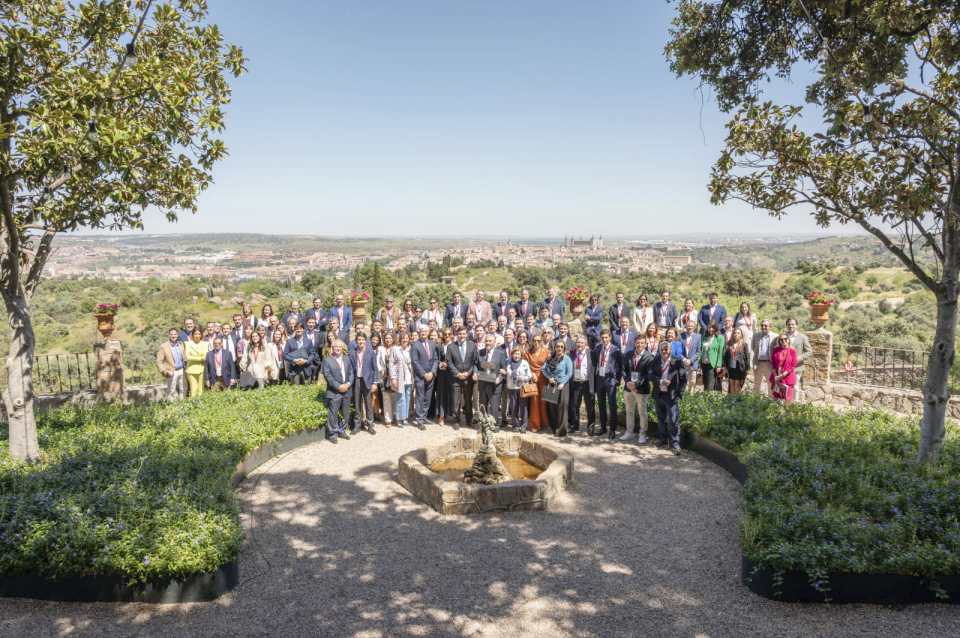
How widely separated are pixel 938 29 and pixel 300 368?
1200cm

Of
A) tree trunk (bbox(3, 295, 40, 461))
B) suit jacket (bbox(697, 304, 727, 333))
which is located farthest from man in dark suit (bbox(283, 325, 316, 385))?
suit jacket (bbox(697, 304, 727, 333))

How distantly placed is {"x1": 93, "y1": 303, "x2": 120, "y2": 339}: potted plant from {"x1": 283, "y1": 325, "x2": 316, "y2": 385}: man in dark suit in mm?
3351

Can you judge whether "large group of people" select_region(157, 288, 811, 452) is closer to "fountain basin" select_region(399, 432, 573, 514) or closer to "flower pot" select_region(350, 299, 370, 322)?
"flower pot" select_region(350, 299, 370, 322)

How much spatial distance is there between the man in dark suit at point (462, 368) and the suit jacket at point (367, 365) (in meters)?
1.46

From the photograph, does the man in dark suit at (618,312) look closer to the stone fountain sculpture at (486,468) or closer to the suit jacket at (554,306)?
the suit jacket at (554,306)

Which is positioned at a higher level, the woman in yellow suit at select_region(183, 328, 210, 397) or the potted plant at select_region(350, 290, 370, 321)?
the potted plant at select_region(350, 290, 370, 321)

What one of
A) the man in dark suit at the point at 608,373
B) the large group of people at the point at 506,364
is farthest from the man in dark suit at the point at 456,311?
the man in dark suit at the point at 608,373

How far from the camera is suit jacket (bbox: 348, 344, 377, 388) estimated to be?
11.2m

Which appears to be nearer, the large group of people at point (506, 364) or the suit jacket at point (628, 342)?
the large group of people at point (506, 364)

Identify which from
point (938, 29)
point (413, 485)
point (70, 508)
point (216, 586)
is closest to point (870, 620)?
point (413, 485)

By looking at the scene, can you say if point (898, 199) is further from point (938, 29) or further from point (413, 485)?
point (413, 485)

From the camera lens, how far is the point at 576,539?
6855 millimetres

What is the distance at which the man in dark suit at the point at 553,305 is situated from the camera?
13.9 metres

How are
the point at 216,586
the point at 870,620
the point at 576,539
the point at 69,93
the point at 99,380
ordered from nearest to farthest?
the point at 870,620 < the point at 216,586 < the point at 69,93 < the point at 576,539 < the point at 99,380
